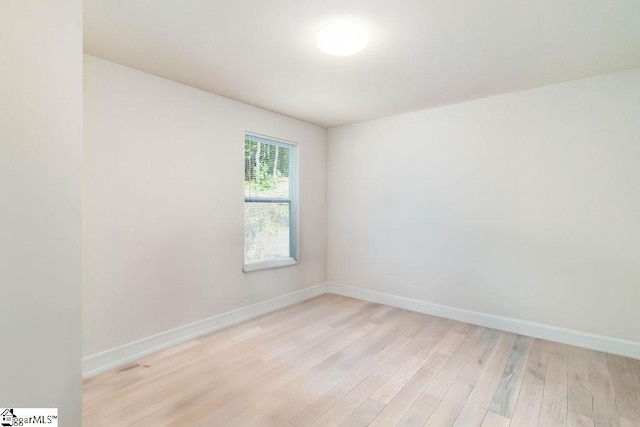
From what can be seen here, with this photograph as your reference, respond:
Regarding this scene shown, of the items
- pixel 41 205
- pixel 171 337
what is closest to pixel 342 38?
pixel 41 205

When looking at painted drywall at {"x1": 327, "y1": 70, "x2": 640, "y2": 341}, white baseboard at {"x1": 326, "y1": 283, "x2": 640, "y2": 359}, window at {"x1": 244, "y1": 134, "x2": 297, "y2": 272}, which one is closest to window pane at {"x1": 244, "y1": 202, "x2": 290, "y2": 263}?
window at {"x1": 244, "y1": 134, "x2": 297, "y2": 272}

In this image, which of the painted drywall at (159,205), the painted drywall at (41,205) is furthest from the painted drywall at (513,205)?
the painted drywall at (41,205)

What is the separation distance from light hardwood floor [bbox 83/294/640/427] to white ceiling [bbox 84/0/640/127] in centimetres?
244

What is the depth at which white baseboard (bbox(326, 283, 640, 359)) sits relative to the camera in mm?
2543

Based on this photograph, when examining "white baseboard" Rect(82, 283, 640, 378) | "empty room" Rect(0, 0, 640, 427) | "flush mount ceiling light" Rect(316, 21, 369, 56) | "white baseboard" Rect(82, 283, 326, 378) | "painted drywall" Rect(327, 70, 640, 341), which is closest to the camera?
"empty room" Rect(0, 0, 640, 427)

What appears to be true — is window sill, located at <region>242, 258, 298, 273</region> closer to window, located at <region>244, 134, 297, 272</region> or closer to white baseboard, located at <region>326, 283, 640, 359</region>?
window, located at <region>244, 134, 297, 272</region>

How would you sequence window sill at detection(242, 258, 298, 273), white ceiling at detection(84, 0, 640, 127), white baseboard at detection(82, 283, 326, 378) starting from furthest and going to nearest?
window sill at detection(242, 258, 298, 273) → white baseboard at detection(82, 283, 326, 378) → white ceiling at detection(84, 0, 640, 127)

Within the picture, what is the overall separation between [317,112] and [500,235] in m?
2.52

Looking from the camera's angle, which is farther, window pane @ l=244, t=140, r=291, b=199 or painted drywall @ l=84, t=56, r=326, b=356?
window pane @ l=244, t=140, r=291, b=199

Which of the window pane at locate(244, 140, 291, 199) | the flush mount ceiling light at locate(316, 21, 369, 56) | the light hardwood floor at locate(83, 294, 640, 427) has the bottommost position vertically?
the light hardwood floor at locate(83, 294, 640, 427)

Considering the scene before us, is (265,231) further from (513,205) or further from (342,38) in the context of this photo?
(513,205)

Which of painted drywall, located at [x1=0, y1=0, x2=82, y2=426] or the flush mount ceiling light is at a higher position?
the flush mount ceiling light

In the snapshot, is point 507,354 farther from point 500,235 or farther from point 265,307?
point 265,307

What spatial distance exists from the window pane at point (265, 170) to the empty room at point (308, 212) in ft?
0.12
